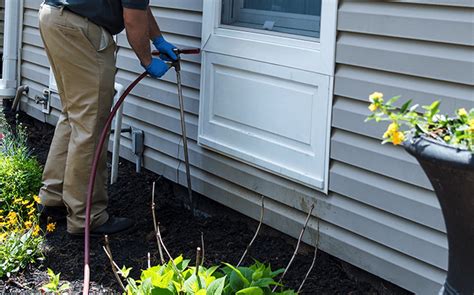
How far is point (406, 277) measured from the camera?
3855mm

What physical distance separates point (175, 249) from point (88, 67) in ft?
3.79

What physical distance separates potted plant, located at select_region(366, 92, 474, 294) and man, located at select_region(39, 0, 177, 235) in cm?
250

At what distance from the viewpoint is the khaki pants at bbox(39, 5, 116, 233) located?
475cm

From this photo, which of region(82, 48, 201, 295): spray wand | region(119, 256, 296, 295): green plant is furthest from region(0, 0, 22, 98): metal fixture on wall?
region(119, 256, 296, 295): green plant

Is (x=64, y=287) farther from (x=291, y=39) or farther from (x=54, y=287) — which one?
(x=291, y=39)

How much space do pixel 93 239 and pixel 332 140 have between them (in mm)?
1666

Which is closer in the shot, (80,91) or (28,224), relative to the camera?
(28,224)

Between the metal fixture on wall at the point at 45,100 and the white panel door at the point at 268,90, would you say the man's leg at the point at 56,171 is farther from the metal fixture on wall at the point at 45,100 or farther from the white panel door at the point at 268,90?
the metal fixture on wall at the point at 45,100

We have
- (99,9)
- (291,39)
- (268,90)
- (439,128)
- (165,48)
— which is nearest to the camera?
(439,128)

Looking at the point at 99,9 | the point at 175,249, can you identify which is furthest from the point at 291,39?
the point at 175,249

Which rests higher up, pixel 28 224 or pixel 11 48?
pixel 11 48

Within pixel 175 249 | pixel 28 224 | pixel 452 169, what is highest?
pixel 452 169

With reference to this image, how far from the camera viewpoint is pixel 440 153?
222 centimetres

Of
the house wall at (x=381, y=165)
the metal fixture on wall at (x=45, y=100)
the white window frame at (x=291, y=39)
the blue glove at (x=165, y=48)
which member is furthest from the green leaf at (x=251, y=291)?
the metal fixture on wall at (x=45, y=100)
